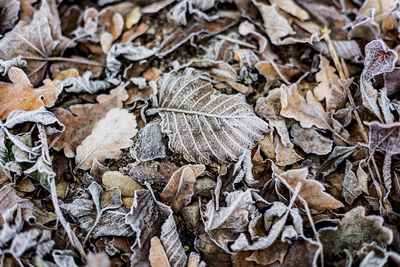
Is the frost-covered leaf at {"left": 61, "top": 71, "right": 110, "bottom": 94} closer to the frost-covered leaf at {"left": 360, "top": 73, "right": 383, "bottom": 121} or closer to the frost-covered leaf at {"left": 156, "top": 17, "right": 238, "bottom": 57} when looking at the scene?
the frost-covered leaf at {"left": 156, "top": 17, "right": 238, "bottom": 57}

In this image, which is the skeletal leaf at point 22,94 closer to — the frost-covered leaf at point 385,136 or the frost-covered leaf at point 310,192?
the frost-covered leaf at point 310,192

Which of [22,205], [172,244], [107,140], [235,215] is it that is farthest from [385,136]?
[22,205]

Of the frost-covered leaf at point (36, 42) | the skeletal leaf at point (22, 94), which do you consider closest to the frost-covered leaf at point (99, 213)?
the skeletal leaf at point (22, 94)

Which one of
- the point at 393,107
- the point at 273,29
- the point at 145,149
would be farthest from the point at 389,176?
the point at 145,149

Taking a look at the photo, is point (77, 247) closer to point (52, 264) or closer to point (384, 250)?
point (52, 264)

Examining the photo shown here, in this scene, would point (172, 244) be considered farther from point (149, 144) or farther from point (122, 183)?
point (149, 144)
